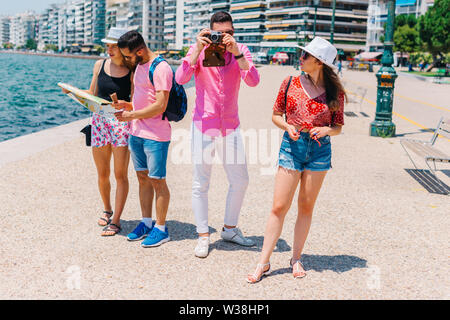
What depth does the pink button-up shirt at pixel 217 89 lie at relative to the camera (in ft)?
13.7

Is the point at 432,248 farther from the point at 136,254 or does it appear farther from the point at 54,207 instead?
the point at 54,207

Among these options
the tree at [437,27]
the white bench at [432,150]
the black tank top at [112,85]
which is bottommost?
the white bench at [432,150]

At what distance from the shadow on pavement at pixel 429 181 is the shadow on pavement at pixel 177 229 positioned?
3.63 metres

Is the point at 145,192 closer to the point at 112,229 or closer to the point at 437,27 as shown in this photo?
the point at 112,229

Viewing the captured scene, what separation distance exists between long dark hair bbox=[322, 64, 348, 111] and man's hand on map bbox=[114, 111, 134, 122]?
1694mm

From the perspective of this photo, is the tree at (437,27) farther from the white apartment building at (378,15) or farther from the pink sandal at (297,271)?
the pink sandal at (297,271)

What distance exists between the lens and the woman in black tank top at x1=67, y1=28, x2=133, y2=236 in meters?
4.80

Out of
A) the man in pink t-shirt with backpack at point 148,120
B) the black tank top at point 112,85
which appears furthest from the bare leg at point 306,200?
the black tank top at point 112,85

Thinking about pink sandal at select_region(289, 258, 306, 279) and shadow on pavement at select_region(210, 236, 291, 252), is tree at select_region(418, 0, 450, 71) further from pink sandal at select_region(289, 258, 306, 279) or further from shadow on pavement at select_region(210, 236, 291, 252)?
pink sandal at select_region(289, 258, 306, 279)

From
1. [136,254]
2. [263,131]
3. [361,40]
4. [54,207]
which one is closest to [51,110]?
[263,131]

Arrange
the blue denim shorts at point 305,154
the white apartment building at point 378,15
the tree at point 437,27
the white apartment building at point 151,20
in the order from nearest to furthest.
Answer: the blue denim shorts at point 305,154 < the tree at point 437,27 < the white apartment building at point 378,15 < the white apartment building at point 151,20

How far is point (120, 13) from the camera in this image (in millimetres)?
194000

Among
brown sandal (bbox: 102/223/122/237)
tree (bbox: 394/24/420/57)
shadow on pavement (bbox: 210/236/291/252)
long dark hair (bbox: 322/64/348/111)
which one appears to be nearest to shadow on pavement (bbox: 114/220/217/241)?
brown sandal (bbox: 102/223/122/237)

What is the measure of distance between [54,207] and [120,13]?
7878 inches
